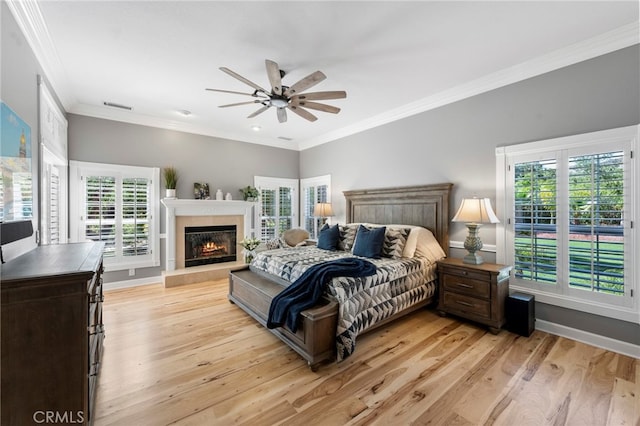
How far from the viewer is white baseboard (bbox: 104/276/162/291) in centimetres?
449

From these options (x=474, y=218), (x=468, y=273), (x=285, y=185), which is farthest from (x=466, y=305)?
(x=285, y=185)

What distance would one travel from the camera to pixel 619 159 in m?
2.58

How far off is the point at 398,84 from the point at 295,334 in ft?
10.8

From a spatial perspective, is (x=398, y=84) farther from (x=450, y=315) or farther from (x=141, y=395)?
(x=141, y=395)

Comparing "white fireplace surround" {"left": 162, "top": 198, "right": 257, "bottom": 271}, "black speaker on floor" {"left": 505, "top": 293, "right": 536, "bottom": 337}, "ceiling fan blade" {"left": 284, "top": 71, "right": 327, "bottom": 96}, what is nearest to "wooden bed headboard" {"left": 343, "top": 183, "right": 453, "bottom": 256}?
"black speaker on floor" {"left": 505, "top": 293, "right": 536, "bottom": 337}

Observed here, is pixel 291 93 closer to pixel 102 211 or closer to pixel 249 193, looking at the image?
pixel 249 193

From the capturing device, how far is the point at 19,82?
2.21m

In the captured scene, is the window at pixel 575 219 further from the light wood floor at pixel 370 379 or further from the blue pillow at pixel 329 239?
the blue pillow at pixel 329 239

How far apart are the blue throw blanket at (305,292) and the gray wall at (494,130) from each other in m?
1.90

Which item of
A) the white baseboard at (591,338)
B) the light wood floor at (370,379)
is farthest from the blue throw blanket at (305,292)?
the white baseboard at (591,338)

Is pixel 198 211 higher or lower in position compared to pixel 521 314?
higher

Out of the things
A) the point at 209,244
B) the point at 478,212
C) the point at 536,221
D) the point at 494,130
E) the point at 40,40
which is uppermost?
the point at 40,40

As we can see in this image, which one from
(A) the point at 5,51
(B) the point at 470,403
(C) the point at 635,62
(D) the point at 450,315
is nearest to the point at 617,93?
(C) the point at 635,62

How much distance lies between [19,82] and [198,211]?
321cm
